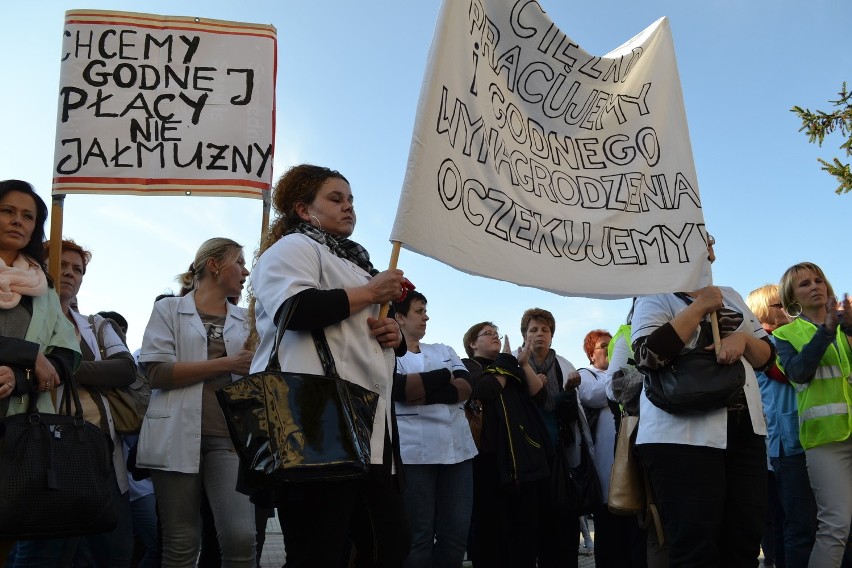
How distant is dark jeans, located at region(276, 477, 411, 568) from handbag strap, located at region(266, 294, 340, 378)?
430 mm

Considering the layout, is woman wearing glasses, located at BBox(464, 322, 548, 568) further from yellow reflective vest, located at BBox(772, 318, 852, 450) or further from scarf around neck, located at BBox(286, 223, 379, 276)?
scarf around neck, located at BBox(286, 223, 379, 276)

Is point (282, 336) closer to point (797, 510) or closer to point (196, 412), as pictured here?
point (196, 412)

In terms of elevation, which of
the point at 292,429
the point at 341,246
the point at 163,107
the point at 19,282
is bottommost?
the point at 292,429

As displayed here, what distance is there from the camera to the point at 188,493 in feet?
14.8

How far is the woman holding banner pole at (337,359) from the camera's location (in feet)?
10.0

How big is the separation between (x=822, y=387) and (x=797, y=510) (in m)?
0.88

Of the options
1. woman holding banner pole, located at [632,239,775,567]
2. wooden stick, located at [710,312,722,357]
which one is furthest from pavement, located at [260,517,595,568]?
wooden stick, located at [710,312,722,357]

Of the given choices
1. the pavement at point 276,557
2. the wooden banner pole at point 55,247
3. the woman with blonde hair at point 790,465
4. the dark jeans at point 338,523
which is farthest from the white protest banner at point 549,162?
the pavement at point 276,557

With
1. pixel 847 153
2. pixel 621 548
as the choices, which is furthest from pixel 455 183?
pixel 847 153

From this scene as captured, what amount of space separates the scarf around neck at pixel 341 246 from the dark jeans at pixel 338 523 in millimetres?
955

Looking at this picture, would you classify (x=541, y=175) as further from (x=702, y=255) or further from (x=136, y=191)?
(x=136, y=191)

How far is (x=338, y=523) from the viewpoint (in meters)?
3.06

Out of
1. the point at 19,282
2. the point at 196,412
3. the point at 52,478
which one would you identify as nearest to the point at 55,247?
the point at 19,282

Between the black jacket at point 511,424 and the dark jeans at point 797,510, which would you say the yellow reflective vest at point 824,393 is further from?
the black jacket at point 511,424
